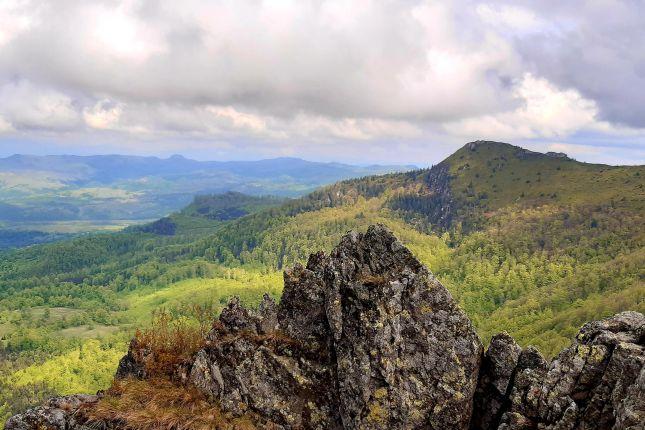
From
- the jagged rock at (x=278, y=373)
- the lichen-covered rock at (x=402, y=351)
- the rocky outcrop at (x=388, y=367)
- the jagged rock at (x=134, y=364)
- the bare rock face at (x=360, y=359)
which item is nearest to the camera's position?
the rocky outcrop at (x=388, y=367)

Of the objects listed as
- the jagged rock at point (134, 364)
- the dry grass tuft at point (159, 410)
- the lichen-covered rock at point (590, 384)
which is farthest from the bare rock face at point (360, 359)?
the jagged rock at point (134, 364)

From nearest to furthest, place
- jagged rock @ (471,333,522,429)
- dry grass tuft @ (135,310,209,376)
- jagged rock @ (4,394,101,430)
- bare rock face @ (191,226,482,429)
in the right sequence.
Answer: jagged rock @ (4,394,101,430), bare rock face @ (191,226,482,429), jagged rock @ (471,333,522,429), dry grass tuft @ (135,310,209,376)

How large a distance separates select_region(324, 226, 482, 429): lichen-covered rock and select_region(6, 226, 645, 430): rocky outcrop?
0.05 meters

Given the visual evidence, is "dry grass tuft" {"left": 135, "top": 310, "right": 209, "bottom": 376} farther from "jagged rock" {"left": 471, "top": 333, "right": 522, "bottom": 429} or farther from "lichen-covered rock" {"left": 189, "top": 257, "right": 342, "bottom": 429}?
"jagged rock" {"left": 471, "top": 333, "right": 522, "bottom": 429}

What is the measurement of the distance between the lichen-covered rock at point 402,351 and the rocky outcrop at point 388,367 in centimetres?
5

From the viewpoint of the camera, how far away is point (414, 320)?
72.3 feet

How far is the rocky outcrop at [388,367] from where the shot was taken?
60.6ft

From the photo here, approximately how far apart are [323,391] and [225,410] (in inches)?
197

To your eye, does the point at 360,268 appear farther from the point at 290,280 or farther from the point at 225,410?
the point at 225,410

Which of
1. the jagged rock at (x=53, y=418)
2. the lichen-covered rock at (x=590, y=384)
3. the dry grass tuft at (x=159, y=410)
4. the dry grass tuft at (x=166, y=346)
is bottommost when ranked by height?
the jagged rock at (x=53, y=418)

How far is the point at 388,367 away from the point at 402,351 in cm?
107

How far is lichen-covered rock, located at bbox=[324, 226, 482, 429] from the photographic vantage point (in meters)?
20.4

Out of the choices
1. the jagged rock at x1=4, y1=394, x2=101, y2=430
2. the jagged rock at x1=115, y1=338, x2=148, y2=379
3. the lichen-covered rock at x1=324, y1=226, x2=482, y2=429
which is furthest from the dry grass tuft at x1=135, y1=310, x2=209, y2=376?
the lichen-covered rock at x1=324, y1=226, x2=482, y2=429

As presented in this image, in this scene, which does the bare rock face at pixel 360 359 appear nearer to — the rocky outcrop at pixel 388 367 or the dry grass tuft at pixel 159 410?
the rocky outcrop at pixel 388 367
